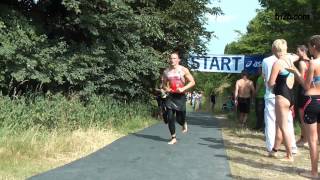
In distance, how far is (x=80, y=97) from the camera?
14.8 meters

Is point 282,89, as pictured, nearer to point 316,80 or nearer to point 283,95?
point 283,95

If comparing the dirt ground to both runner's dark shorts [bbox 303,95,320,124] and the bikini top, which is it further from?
the bikini top

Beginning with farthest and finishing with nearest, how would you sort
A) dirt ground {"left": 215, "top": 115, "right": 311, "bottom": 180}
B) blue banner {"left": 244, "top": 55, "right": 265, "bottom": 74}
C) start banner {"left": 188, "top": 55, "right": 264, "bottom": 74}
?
1. start banner {"left": 188, "top": 55, "right": 264, "bottom": 74}
2. blue banner {"left": 244, "top": 55, "right": 265, "bottom": 74}
3. dirt ground {"left": 215, "top": 115, "right": 311, "bottom": 180}

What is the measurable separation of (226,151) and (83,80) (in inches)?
228

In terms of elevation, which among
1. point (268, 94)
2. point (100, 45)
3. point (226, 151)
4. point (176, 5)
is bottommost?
point (226, 151)

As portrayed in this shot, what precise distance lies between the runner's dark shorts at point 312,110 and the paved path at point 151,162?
1.32 metres

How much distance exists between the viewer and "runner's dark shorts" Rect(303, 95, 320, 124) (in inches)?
Answer: 295

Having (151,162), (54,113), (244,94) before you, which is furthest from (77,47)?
(151,162)

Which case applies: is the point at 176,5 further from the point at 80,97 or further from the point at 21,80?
the point at 21,80

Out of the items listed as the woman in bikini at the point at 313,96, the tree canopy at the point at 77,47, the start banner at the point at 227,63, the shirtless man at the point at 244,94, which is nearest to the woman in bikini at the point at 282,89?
the woman in bikini at the point at 313,96

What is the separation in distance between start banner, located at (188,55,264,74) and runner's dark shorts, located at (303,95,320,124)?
54.7 feet

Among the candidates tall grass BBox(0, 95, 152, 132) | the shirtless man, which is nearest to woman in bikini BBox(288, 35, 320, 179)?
tall grass BBox(0, 95, 152, 132)

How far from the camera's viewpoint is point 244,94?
16.9 m

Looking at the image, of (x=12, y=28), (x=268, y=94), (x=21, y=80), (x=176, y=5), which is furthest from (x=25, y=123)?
(x=176, y=5)
